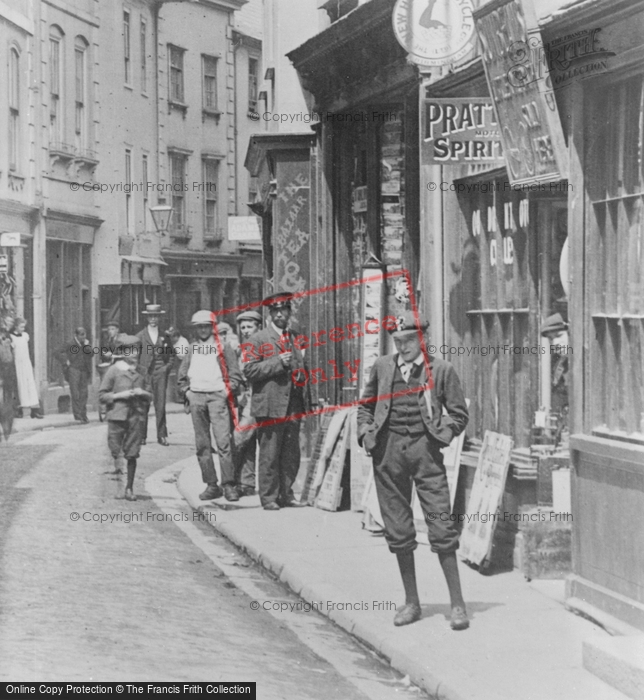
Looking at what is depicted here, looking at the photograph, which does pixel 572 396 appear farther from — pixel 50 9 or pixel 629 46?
pixel 50 9

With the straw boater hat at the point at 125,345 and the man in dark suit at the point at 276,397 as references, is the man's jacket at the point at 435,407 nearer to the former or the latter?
the man in dark suit at the point at 276,397

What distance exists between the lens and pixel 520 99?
8.16 m

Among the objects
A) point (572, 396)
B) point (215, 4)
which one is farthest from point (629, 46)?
point (215, 4)

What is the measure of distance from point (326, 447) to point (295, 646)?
5.25m

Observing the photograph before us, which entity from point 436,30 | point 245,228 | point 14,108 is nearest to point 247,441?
point 436,30

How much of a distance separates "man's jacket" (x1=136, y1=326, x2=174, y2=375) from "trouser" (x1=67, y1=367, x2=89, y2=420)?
4038mm

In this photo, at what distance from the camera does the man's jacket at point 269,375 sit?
1229cm

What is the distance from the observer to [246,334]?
12.9 meters

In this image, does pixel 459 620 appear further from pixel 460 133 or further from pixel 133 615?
pixel 460 133

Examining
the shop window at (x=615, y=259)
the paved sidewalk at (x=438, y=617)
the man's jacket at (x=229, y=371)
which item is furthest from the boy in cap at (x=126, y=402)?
the shop window at (x=615, y=259)

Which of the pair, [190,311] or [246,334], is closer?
[246,334]

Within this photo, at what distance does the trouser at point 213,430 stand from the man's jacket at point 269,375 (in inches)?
22.2

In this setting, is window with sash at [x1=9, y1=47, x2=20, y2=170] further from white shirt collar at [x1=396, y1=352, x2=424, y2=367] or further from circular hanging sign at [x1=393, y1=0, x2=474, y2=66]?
white shirt collar at [x1=396, y1=352, x2=424, y2=367]

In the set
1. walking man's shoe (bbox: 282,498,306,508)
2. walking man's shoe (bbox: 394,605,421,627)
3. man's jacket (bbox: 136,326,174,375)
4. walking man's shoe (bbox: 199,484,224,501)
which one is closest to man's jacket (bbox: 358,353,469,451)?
walking man's shoe (bbox: 394,605,421,627)
